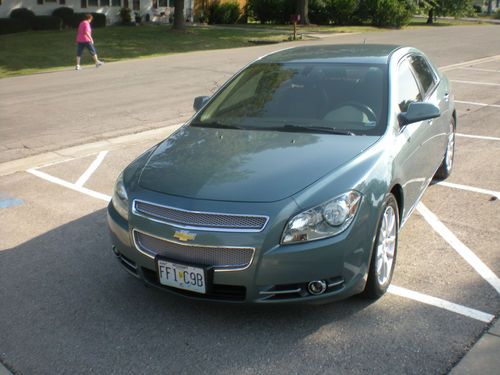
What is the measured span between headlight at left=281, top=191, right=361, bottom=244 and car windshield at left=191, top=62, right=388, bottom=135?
0.98 meters

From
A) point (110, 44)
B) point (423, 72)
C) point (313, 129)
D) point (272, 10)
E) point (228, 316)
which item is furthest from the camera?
point (272, 10)

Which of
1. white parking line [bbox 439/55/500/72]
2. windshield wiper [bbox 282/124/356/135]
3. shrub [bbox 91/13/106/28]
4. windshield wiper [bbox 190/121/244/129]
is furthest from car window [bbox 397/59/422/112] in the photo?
shrub [bbox 91/13/106/28]

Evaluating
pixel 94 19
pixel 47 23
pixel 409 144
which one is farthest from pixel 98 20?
pixel 409 144

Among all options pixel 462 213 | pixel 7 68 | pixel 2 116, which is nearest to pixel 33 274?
pixel 462 213

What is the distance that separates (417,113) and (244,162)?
146 centimetres

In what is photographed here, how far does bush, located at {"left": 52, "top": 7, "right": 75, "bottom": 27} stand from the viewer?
3534 centimetres

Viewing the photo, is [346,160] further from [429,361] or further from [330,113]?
[429,361]

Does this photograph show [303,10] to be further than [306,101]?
Yes

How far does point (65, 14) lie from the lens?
116 feet

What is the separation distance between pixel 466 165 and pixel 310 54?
2.99m

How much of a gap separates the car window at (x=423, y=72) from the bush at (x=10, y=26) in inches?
1202

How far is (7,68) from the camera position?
20.4 m

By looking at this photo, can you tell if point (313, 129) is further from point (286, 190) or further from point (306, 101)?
point (286, 190)

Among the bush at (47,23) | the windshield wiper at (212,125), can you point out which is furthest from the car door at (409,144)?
the bush at (47,23)
